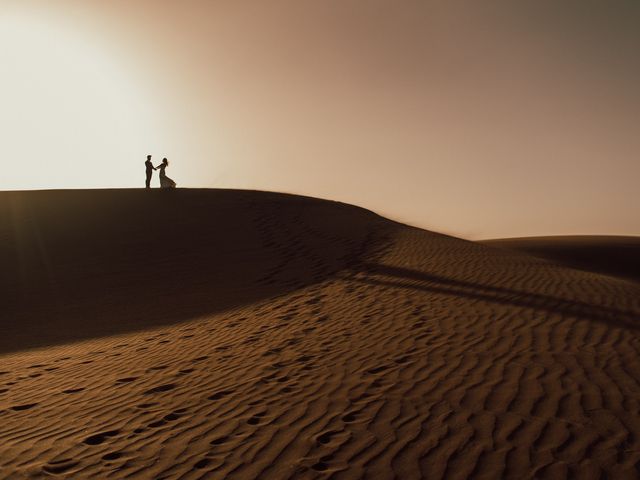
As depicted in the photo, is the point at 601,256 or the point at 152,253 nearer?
the point at 152,253

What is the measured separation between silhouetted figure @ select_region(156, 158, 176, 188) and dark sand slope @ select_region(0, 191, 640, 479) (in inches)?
261

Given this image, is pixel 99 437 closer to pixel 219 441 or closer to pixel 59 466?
pixel 59 466

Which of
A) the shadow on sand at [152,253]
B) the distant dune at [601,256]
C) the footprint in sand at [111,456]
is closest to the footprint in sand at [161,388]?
the footprint in sand at [111,456]

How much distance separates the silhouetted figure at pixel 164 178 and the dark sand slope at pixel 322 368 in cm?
664

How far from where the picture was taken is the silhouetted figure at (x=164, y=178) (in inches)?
903

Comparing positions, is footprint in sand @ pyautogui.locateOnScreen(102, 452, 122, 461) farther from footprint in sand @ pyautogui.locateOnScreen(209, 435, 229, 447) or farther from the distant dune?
the distant dune

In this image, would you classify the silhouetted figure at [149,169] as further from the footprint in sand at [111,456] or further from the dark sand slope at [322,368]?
the footprint in sand at [111,456]

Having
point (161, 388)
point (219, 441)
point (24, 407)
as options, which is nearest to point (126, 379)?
point (161, 388)

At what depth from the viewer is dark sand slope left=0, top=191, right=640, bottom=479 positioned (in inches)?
187

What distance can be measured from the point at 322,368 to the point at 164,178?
1811 centimetres

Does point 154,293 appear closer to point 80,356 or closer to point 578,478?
point 80,356

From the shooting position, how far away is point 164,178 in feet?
77.5

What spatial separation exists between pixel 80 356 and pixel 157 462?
16.5ft

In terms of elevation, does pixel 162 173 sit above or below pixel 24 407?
above
